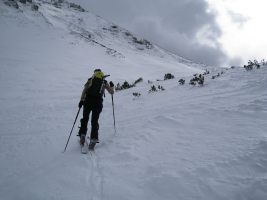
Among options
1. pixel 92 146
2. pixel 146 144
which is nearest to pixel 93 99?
pixel 92 146

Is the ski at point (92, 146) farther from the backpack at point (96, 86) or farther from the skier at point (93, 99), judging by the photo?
the backpack at point (96, 86)

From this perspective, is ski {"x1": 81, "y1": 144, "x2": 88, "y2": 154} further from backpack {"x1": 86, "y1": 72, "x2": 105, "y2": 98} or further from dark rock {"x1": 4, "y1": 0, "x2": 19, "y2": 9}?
dark rock {"x1": 4, "y1": 0, "x2": 19, "y2": 9}

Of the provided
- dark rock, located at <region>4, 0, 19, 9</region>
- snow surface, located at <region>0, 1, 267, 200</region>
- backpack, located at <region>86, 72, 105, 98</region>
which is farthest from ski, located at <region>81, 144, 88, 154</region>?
dark rock, located at <region>4, 0, 19, 9</region>

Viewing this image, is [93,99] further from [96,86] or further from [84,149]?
[84,149]

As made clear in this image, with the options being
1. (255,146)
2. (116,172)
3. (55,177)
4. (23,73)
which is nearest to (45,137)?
(55,177)

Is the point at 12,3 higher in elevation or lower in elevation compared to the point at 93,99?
higher

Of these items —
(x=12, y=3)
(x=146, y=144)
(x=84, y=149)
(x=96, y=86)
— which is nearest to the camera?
(x=146, y=144)

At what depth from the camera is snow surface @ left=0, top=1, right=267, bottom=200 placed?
4.54 m

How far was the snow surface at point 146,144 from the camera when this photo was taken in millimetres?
4535

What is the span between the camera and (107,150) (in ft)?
21.2

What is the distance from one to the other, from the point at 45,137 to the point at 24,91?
21.1 feet

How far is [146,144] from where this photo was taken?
6.23 metres

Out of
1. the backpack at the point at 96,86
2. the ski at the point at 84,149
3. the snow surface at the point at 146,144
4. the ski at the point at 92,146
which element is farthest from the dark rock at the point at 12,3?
the ski at the point at 92,146

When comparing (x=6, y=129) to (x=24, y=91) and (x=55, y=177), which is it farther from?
(x=24, y=91)
